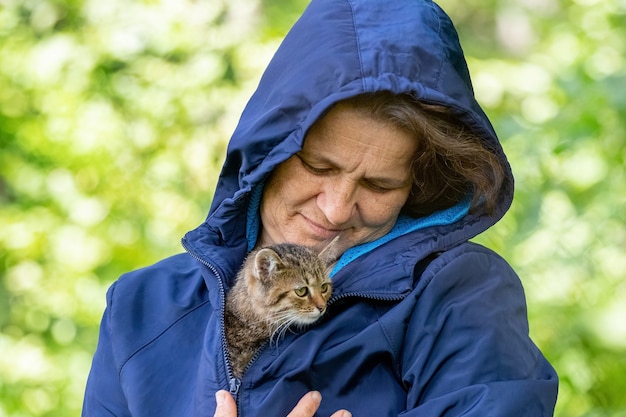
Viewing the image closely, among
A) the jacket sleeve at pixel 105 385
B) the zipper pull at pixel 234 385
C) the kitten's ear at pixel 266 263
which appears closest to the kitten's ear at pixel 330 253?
the kitten's ear at pixel 266 263

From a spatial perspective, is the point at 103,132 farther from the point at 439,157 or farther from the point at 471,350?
the point at 471,350

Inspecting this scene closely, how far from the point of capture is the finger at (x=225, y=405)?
2.10m

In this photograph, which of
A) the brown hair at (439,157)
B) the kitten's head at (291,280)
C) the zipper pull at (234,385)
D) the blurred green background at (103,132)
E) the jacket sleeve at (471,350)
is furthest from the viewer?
the blurred green background at (103,132)

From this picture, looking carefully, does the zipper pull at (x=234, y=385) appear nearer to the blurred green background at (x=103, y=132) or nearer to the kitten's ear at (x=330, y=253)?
the kitten's ear at (x=330, y=253)

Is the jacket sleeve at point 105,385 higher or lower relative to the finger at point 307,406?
higher

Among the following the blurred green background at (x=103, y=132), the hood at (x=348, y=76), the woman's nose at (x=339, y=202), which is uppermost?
the hood at (x=348, y=76)

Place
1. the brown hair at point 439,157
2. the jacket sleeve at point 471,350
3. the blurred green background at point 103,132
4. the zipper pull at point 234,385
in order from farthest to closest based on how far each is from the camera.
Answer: the blurred green background at point 103,132 → the brown hair at point 439,157 → the zipper pull at point 234,385 → the jacket sleeve at point 471,350

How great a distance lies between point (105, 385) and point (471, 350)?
1.04 m

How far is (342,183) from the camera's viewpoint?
92.4 inches

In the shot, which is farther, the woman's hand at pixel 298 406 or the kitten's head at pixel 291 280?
the kitten's head at pixel 291 280

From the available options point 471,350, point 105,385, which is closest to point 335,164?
point 471,350

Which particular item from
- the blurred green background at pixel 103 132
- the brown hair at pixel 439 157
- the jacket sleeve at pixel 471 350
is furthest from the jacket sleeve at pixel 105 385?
the blurred green background at pixel 103 132

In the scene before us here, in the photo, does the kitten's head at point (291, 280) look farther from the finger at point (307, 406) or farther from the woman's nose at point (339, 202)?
the finger at point (307, 406)

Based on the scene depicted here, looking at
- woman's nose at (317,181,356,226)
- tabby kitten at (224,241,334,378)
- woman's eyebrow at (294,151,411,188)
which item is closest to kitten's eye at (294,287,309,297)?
tabby kitten at (224,241,334,378)
